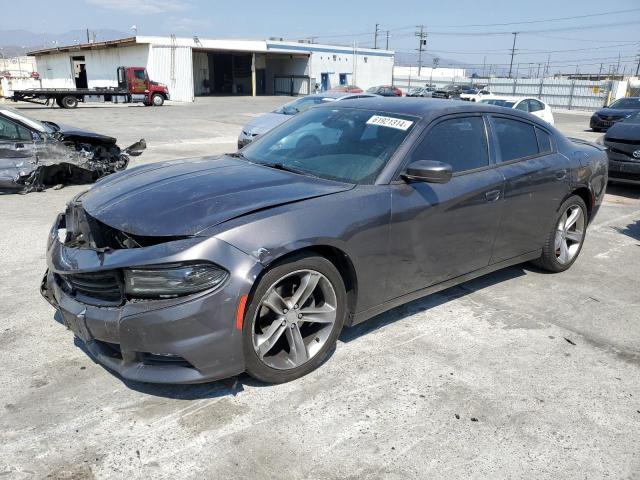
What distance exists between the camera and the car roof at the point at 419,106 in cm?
383

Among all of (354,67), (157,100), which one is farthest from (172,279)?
(354,67)

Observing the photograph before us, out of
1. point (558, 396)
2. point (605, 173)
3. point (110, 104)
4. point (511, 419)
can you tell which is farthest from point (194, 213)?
point (110, 104)

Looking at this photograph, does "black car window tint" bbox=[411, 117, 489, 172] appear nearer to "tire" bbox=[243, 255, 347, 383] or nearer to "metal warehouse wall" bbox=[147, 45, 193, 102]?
"tire" bbox=[243, 255, 347, 383]

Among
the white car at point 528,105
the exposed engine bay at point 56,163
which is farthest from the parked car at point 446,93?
the exposed engine bay at point 56,163

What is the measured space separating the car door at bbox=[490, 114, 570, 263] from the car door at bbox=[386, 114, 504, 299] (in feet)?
0.54

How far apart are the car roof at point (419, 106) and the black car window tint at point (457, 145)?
9 centimetres

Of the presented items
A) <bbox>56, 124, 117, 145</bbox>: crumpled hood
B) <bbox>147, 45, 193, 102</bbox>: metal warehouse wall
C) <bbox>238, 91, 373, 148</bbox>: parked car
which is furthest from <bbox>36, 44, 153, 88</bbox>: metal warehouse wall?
<bbox>56, 124, 117, 145</bbox>: crumpled hood

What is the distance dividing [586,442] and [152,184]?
2.90 m

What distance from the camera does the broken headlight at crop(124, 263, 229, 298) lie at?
2619 mm

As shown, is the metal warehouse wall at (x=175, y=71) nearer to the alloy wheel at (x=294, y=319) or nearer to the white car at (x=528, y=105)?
the white car at (x=528, y=105)

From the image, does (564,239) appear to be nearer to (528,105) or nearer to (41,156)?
(41,156)

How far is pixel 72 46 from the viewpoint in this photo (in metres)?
47.7

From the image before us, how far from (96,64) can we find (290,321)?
49.8 meters

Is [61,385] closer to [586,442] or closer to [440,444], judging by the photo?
[440,444]
